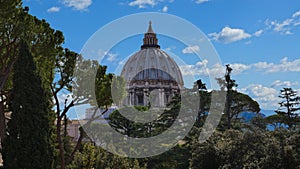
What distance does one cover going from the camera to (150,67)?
Answer: 64.6 meters

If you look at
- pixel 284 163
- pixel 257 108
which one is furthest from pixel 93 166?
pixel 257 108

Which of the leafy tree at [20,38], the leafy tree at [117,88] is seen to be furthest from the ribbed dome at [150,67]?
the leafy tree at [20,38]

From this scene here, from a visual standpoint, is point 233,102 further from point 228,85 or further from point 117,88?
point 117,88

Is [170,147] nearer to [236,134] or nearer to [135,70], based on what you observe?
[236,134]

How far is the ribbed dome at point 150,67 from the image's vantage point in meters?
60.0

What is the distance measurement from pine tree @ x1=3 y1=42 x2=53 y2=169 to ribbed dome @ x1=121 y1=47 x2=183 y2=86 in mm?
46700

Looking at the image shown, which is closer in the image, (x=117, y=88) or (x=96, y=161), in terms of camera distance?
(x=117, y=88)

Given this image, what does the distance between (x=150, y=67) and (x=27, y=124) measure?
54.2 meters

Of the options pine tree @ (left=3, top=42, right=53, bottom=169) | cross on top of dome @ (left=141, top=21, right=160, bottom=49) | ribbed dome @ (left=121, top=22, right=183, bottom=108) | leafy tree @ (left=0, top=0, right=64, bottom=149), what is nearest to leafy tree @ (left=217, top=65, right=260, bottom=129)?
leafy tree @ (left=0, top=0, right=64, bottom=149)

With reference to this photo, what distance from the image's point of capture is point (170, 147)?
23.9m

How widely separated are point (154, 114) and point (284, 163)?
1497 cm

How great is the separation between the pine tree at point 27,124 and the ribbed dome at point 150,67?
153 ft

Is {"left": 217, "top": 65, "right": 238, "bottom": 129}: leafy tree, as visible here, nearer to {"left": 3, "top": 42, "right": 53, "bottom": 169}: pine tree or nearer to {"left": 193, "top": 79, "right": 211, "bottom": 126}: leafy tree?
{"left": 193, "top": 79, "right": 211, "bottom": 126}: leafy tree

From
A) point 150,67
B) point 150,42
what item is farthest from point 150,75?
point 150,42
